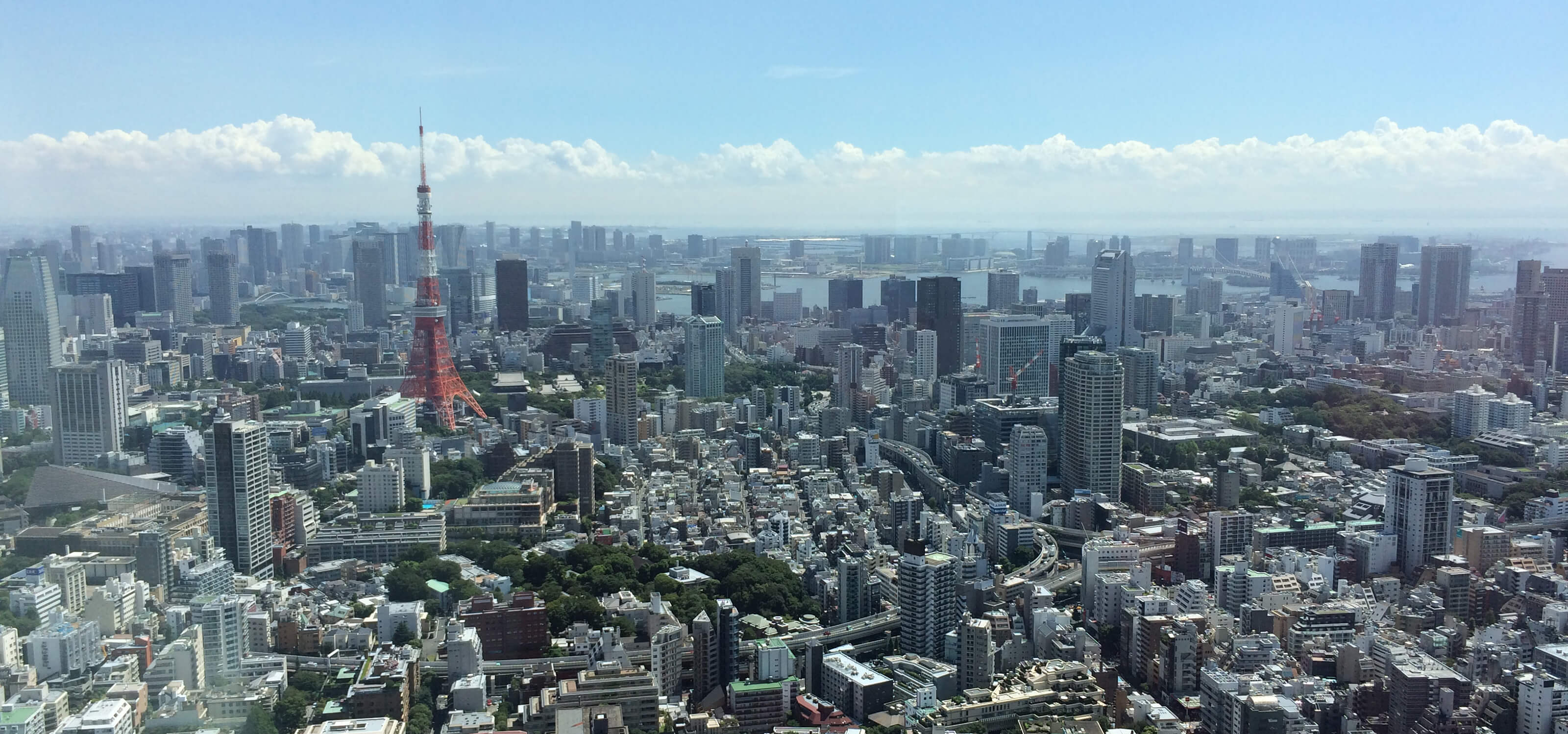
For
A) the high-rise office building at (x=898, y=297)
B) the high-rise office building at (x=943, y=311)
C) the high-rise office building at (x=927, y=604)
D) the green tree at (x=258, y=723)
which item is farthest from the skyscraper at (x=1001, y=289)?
the green tree at (x=258, y=723)

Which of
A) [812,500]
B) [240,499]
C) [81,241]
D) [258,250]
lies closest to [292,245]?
[258,250]

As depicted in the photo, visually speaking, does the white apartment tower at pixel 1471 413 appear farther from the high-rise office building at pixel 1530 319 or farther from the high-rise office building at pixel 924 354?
the high-rise office building at pixel 924 354

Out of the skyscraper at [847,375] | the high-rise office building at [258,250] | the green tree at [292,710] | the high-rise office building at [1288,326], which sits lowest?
the green tree at [292,710]

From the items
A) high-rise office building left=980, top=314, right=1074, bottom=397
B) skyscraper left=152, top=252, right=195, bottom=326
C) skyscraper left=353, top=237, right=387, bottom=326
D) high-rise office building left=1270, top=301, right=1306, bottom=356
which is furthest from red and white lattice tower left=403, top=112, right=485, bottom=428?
high-rise office building left=1270, top=301, right=1306, bottom=356

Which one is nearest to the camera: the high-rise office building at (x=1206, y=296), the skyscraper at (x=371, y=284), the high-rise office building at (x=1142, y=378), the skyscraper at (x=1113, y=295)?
the high-rise office building at (x=1142, y=378)

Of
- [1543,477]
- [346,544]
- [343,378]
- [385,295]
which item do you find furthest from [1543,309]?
[385,295]

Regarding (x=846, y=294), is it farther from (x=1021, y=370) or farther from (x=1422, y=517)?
(x=1422, y=517)

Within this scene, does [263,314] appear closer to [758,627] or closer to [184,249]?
[184,249]
